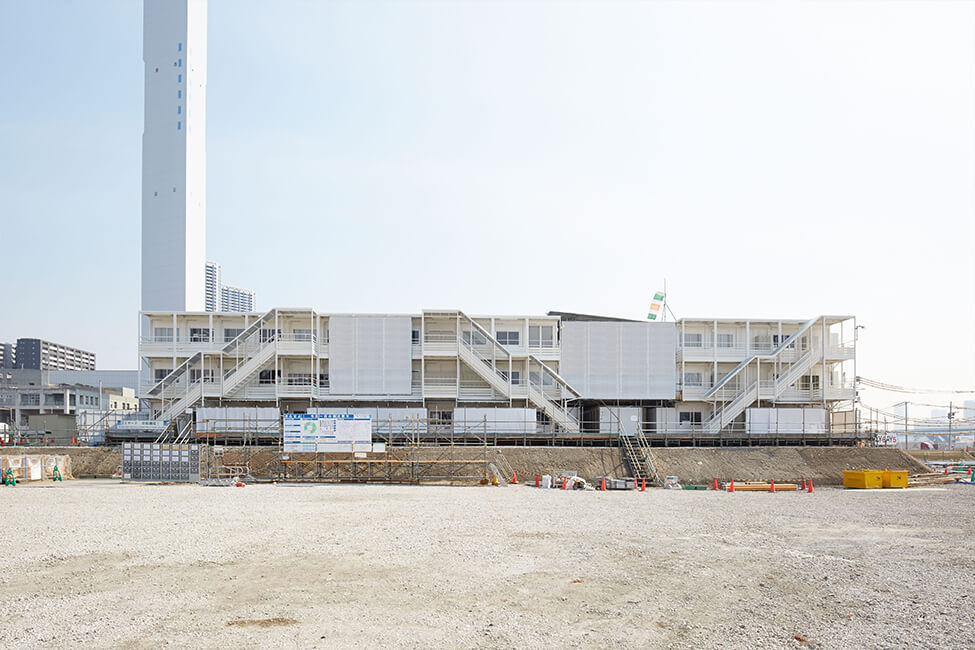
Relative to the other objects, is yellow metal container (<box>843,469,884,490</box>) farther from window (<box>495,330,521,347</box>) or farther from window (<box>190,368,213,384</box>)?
window (<box>190,368,213,384</box>)

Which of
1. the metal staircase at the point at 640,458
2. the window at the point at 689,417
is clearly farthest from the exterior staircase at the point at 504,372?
the window at the point at 689,417

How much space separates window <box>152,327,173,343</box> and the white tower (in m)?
38.9

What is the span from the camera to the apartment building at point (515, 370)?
47.0 m

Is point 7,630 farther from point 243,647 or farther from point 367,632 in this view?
point 367,632

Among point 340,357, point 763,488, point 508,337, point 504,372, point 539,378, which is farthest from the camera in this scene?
point 508,337

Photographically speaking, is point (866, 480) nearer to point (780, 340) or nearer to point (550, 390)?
point (780, 340)

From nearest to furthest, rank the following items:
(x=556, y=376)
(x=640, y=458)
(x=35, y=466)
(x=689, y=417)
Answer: (x=35, y=466) → (x=640, y=458) → (x=556, y=376) → (x=689, y=417)

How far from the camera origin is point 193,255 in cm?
8856

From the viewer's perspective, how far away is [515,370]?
4947cm

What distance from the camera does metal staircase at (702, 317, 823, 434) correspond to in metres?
48.9

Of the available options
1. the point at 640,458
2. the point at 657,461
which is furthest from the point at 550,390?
the point at 657,461

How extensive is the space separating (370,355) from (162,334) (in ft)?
52.0

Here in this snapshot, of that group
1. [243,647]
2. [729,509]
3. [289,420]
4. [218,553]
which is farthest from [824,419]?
[243,647]

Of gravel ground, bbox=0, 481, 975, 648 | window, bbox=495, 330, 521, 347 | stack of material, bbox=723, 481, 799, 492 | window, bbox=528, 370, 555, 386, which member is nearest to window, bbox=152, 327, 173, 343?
window, bbox=495, 330, 521, 347
